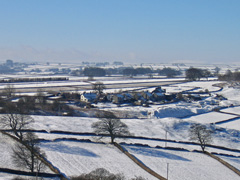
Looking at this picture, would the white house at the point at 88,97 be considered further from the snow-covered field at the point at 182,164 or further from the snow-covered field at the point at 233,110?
the snow-covered field at the point at 182,164

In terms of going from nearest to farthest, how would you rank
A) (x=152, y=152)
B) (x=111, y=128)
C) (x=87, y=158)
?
1. (x=87, y=158)
2. (x=152, y=152)
3. (x=111, y=128)

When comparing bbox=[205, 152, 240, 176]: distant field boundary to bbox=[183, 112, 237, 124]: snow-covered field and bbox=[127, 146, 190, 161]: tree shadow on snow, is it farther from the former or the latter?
bbox=[183, 112, 237, 124]: snow-covered field

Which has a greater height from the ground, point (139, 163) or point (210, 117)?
point (139, 163)

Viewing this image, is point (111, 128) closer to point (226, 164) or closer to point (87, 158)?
point (87, 158)

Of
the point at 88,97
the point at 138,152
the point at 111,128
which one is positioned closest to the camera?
the point at 138,152

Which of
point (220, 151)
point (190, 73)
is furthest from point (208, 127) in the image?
point (190, 73)

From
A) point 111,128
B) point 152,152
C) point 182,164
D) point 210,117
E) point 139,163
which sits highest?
point 111,128

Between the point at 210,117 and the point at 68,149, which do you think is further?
the point at 210,117

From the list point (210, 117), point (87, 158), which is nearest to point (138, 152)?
point (87, 158)

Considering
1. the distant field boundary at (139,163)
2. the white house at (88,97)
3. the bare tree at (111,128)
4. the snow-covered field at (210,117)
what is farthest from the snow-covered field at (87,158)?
the white house at (88,97)

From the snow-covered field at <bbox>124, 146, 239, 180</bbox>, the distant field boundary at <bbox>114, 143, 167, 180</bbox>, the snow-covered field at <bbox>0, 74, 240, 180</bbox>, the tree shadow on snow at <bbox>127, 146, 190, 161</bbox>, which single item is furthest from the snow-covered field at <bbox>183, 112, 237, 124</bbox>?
the distant field boundary at <bbox>114, 143, 167, 180</bbox>
